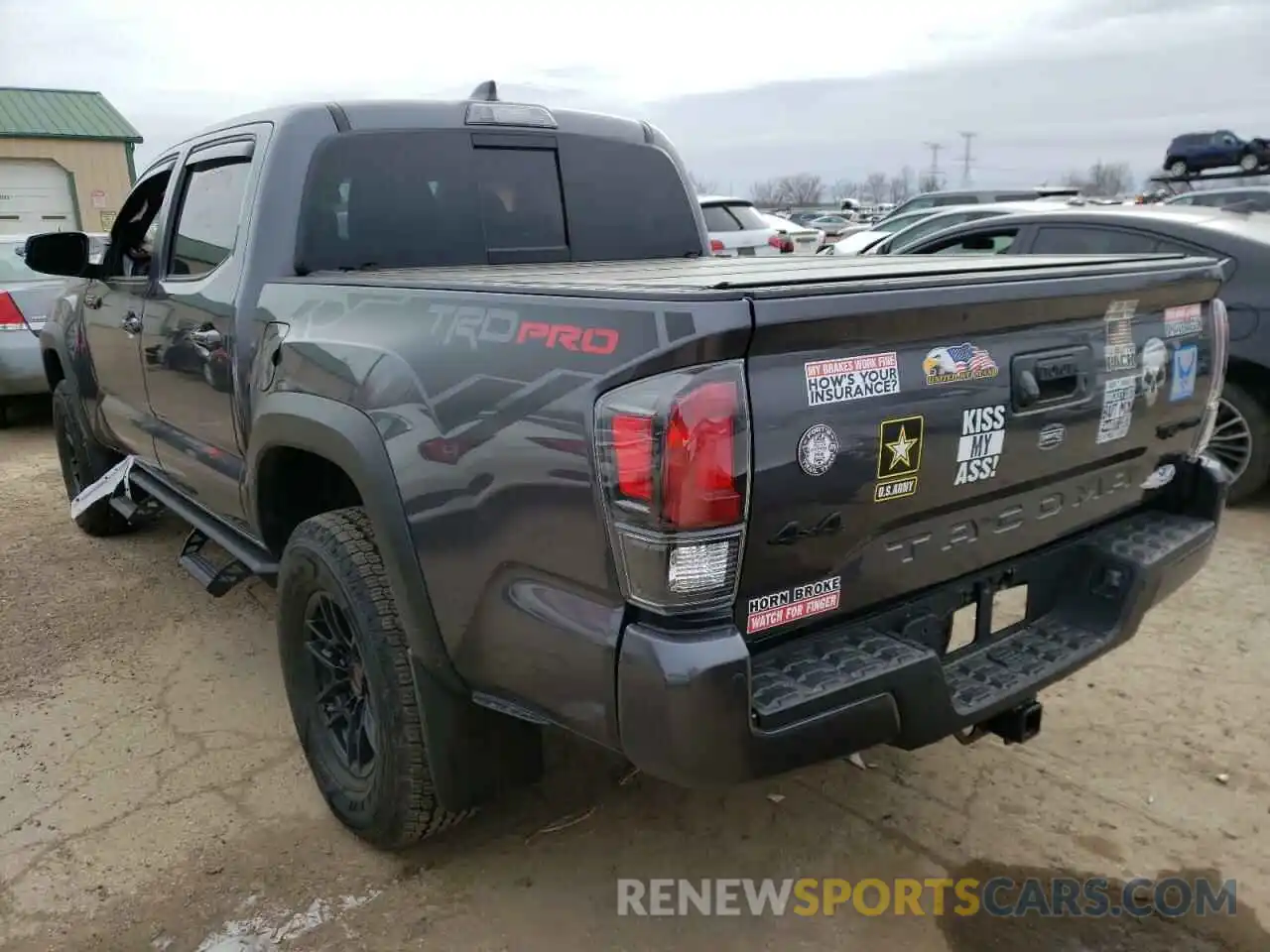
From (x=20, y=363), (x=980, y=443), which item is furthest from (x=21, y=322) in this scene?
(x=980, y=443)

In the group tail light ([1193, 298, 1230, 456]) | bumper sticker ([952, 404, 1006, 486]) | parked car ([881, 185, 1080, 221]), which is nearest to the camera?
bumper sticker ([952, 404, 1006, 486])

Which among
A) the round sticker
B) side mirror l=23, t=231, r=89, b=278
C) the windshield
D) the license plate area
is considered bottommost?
the license plate area

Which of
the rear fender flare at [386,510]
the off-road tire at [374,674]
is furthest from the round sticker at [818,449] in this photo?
the off-road tire at [374,674]

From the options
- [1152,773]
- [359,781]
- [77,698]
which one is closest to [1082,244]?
[1152,773]

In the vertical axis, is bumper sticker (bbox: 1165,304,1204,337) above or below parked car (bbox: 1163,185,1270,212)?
above

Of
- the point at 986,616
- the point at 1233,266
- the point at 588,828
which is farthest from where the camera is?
the point at 1233,266

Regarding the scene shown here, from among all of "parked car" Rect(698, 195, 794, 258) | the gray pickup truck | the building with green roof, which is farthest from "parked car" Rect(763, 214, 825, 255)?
the building with green roof

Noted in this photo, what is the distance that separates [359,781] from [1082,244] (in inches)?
205

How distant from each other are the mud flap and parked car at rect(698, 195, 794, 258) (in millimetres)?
9620

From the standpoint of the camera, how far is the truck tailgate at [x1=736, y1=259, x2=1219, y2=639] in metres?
1.84

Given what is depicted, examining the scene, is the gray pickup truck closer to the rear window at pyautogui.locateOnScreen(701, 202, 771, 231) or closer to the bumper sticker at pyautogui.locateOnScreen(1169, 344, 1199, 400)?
the bumper sticker at pyautogui.locateOnScreen(1169, 344, 1199, 400)

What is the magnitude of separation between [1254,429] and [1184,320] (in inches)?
127

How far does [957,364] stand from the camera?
209cm

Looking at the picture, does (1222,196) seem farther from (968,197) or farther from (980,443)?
(980,443)
